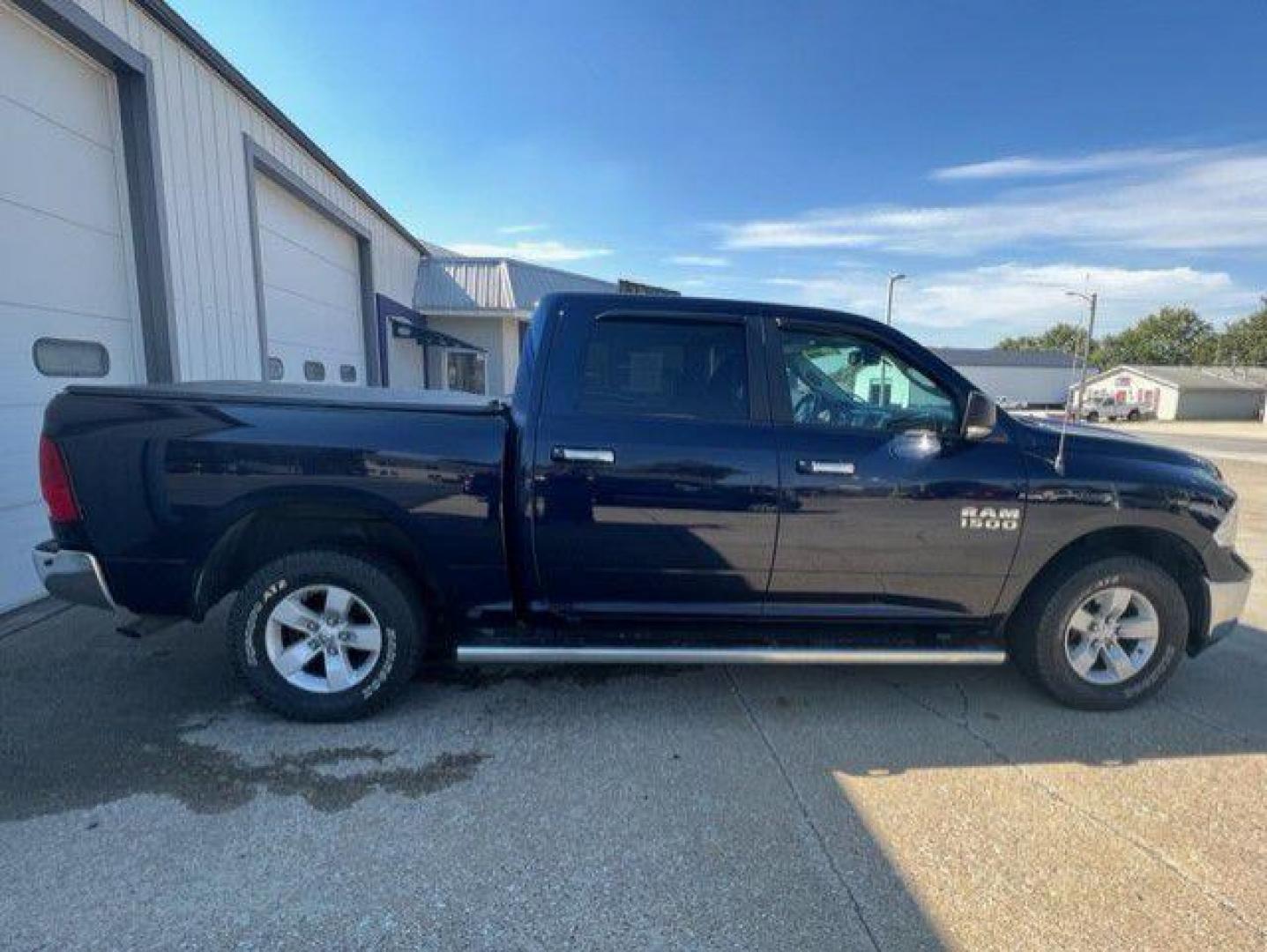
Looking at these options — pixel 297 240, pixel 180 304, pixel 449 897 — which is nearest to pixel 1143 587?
pixel 449 897

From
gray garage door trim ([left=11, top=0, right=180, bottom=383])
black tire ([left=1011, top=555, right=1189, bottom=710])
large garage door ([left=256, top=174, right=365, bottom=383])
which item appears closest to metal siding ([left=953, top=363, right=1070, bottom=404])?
large garage door ([left=256, top=174, right=365, bottom=383])

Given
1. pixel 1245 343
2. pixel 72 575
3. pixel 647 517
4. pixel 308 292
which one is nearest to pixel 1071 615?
pixel 647 517

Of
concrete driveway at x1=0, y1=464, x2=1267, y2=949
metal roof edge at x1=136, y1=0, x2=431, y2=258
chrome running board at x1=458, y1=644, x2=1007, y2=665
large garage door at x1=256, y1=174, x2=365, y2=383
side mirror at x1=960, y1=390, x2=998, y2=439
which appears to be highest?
metal roof edge at x1=136, y1=0, x2=431, y2=258

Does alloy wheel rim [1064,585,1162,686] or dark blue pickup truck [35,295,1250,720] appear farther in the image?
alloy wheel rim [1064,585,1162,686]

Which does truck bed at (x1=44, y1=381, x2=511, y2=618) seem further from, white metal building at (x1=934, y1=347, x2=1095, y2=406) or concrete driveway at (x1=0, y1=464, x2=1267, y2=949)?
white metal building at (x1=934, y1=347, x2=1095, y2=406)

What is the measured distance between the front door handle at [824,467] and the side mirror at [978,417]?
0.59 m

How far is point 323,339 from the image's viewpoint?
10070mm

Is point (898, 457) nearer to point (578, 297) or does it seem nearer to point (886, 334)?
point (886, 334)

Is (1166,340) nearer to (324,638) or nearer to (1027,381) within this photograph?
(1027,381)

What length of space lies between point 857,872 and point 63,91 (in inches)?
278

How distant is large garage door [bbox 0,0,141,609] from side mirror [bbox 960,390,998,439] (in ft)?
19.4

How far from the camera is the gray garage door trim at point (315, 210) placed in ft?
24.2

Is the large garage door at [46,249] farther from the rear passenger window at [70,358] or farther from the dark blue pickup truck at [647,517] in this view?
the dark blue pickup truck at [647,517]

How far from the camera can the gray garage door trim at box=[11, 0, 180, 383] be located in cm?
545
